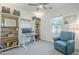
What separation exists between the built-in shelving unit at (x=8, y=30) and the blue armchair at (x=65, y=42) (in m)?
0.83

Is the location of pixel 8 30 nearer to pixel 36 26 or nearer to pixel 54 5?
pixel 36 26

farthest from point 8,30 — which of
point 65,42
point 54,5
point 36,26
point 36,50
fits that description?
point 65,42

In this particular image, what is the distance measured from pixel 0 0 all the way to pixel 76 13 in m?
1.47

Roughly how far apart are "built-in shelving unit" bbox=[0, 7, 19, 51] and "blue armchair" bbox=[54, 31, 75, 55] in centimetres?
83

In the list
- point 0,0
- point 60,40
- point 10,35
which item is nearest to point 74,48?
point 60,40

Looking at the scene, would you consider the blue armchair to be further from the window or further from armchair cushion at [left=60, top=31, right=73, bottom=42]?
the window

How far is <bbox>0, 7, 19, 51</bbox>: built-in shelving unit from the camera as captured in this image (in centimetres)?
176

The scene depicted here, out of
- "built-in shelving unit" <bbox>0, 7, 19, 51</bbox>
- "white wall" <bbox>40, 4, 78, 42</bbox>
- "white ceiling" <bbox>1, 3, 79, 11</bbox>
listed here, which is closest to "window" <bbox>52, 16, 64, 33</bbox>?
"white wall" <bbox>40, 4, 78, 42</bbox>

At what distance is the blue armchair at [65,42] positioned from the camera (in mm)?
1762

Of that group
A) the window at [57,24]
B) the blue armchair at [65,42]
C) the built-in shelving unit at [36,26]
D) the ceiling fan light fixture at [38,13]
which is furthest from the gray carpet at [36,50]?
the ceiling fan light fixture at [38,13]

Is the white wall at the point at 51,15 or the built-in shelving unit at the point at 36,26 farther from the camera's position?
the built-in shelving unit at the point at 36,26

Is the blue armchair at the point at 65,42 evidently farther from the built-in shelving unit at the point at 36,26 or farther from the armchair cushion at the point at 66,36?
the built-in shelving unit at the point at 36,26

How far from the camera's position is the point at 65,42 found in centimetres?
180

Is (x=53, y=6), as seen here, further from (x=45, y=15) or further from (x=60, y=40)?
(x=60, y=40)
